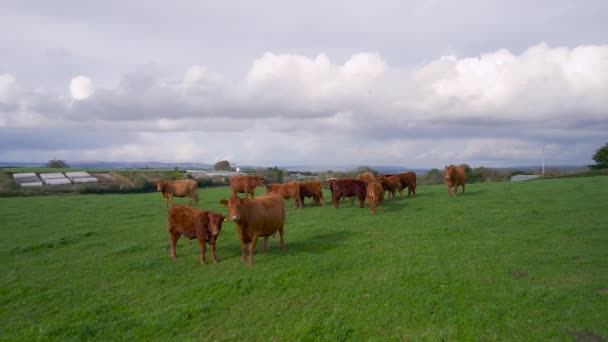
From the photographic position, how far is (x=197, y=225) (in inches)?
377

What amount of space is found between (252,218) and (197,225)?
144 centimetres

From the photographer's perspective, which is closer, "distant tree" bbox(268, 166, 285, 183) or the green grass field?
the green grass field

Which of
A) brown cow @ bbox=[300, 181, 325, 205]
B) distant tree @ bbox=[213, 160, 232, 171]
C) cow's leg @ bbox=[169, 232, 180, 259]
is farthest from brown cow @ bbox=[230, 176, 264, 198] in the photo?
distant tree @ bbox=[213, 160, 232, 171]

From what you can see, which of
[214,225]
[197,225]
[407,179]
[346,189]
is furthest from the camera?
[407,179]

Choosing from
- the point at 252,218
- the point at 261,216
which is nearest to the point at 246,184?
the point at 261,216

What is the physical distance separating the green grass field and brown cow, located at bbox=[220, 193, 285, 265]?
571mm

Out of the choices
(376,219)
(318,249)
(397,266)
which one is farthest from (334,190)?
(397,266)

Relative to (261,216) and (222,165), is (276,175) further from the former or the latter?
(261,216)

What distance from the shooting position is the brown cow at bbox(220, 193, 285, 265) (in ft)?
29.2

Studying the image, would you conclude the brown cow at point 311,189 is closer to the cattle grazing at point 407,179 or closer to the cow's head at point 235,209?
the cattle grazing at point 407,179

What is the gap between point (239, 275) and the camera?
8.17 m

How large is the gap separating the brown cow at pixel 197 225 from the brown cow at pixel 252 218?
1.70ft

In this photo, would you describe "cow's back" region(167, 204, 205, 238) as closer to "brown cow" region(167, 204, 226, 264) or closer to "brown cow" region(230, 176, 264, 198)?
"brown cow" region(167, 204, 226, 264)

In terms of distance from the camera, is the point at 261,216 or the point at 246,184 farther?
the point at 246,184
